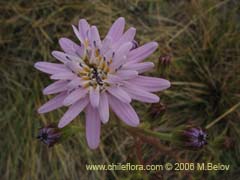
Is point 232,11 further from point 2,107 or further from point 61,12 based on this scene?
point 2,107

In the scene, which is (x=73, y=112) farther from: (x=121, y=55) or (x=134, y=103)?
(x=134, y=103)

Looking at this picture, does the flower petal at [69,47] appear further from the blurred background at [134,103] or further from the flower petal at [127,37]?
the blurred background at [134,103]

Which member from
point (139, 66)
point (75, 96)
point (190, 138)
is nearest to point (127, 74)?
point (139, 66)

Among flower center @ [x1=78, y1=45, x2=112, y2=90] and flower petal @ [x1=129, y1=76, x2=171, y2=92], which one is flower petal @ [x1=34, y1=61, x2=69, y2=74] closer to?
flower center @ [x1=78, y1=45, x2=112, y2=90]

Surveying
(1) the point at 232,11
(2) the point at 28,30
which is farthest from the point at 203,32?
(2) the point at 28,30

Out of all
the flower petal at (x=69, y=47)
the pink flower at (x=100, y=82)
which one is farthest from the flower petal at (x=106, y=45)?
the flower petal at (x=69, y=47)

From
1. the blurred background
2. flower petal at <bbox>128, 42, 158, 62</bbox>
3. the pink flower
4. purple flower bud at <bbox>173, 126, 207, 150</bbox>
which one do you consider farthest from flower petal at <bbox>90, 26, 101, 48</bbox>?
the blurred background
